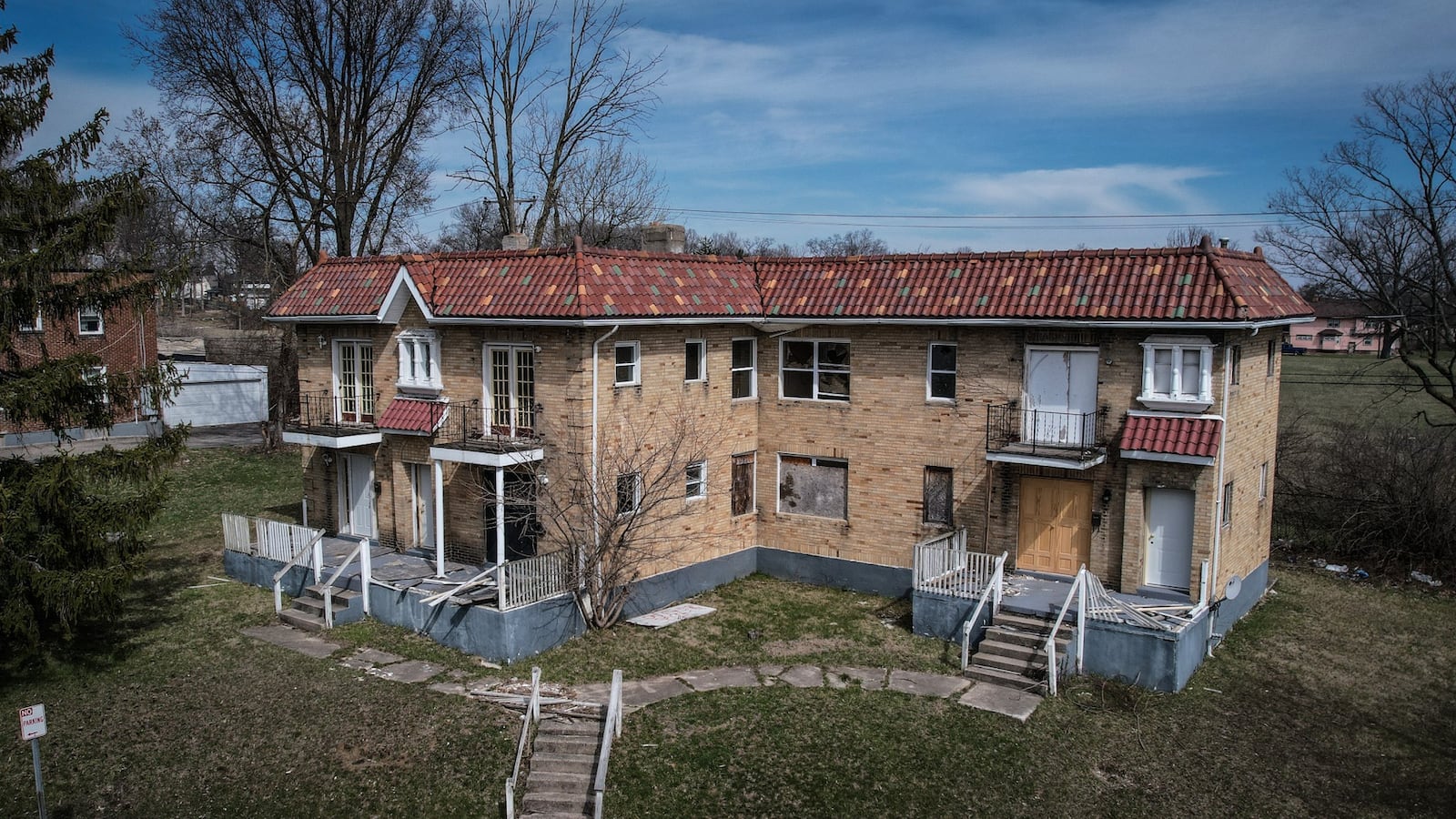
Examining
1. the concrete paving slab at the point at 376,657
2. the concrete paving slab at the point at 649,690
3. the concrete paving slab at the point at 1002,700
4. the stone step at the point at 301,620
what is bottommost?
the concrete paving slab at the point at 1002,700

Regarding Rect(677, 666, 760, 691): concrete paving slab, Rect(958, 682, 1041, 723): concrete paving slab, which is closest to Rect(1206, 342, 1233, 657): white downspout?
Rect(958, 682, 1041, 723): concrete paving slab

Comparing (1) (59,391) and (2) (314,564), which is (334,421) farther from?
(1) (59,391)

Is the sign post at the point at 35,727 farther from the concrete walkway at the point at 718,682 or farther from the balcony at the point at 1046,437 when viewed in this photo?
the balcony at the point at 1046,437

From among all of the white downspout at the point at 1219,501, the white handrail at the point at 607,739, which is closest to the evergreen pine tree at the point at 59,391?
the white handrail at the point at 607,739

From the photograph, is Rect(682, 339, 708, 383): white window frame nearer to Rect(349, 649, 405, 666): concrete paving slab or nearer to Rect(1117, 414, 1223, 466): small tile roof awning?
Rect(349, 649, 405, 666): concrete paving slab

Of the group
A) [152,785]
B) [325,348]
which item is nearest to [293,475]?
[325,348]

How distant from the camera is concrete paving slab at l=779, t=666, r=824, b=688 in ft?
53.1

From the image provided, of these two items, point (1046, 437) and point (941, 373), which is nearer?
point (1046, 437)

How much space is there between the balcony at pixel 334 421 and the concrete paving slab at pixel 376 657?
497cm

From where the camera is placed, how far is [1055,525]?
63.0 ft

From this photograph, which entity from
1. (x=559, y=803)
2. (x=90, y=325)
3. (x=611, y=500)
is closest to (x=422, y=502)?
(x=611, y=500)

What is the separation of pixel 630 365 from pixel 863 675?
718cm

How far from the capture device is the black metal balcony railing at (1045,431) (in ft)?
60.1

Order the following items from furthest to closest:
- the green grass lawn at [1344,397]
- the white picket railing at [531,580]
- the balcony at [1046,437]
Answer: the green grass lawn at [1344,397]
the balcony at [1046,437]
the white picket railing at [531,580]
